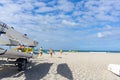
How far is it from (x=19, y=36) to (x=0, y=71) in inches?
91.1

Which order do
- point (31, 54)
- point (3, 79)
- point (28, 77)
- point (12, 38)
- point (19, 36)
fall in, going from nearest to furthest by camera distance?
point (3, 79), point (28, 77), point (12, 38), point (19, 36), point (31, 54)

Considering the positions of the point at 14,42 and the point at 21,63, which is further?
the point at 21,63

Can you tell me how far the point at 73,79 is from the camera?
11.2 meters

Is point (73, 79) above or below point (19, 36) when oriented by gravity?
below

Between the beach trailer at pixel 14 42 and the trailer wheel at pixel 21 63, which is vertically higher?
the beach trailer at pixel 14 42

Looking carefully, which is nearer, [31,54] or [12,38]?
[12,38]

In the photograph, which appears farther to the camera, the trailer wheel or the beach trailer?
the trailer wheel

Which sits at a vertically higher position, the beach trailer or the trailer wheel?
the beach trailer

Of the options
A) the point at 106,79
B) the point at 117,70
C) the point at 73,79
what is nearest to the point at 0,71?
the point at 73,79

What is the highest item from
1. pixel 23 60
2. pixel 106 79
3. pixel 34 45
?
pixel 34 45

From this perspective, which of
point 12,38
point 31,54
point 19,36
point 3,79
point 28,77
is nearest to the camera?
point 3,79

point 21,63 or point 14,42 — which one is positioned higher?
point 14,42

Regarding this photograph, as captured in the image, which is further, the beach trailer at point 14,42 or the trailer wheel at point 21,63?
the trailer wheel at point 21,63

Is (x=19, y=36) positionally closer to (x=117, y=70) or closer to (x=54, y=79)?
(x=54, y=79)
